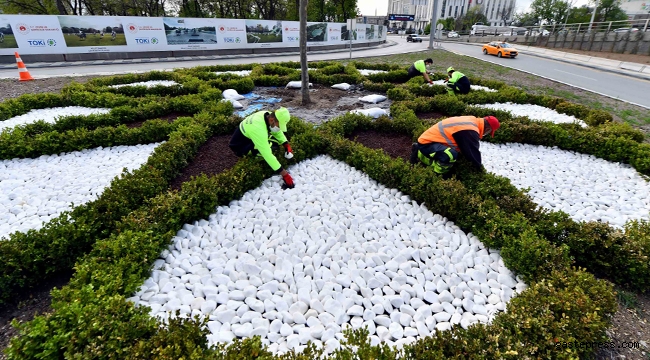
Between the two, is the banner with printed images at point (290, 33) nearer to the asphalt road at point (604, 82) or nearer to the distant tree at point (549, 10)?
the asphalt road at point (604, 82)

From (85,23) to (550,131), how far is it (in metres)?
23.8

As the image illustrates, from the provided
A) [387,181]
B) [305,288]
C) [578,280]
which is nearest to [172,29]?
[387,181]

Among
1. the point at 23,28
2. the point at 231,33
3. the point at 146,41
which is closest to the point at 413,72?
the point at 231,33

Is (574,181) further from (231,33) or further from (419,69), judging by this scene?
(231,33)

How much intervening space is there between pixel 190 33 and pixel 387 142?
2125 centimetres

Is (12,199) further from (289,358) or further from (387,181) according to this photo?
(387,181)

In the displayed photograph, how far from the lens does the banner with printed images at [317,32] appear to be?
29500mm

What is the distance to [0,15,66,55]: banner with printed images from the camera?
670 inches

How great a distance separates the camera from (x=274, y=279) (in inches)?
142

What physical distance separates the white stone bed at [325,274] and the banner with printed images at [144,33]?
840 inches

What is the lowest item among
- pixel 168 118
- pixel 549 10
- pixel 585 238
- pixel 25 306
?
pixel 25 306

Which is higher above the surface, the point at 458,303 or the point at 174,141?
the point at 174,141

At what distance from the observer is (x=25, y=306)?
135 inches

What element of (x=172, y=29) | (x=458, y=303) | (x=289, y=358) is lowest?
(x=458, y=303)
